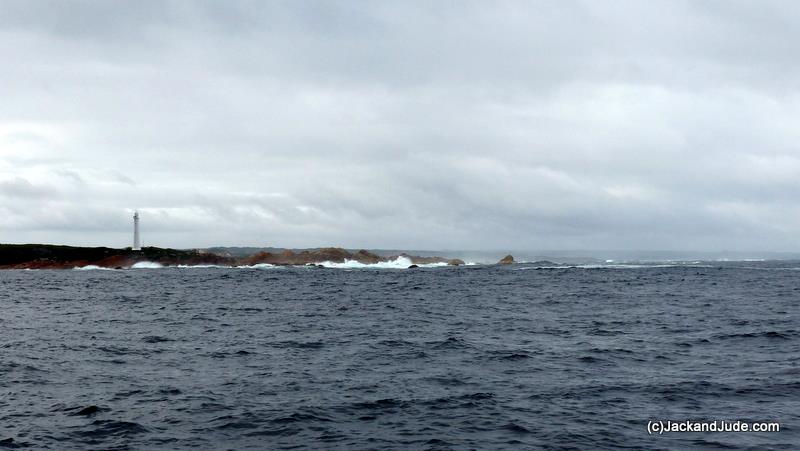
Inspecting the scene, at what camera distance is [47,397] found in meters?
18.5

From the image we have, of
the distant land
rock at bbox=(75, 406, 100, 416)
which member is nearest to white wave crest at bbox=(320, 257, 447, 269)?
the distant land

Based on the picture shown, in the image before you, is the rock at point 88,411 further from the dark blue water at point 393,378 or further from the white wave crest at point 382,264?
the white wave crest at point 382,264

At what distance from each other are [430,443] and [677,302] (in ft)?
130

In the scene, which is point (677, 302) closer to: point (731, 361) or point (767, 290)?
point (767, 290)

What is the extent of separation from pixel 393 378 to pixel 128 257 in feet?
398

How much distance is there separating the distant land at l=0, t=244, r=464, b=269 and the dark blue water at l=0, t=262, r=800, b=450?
91403mm

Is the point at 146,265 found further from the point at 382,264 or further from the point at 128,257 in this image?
the point at 382,264

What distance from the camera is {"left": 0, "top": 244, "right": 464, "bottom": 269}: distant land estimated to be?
124 metres

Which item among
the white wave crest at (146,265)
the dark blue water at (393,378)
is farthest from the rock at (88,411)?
the white wave crest at (146,265)

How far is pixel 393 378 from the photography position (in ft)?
68.6

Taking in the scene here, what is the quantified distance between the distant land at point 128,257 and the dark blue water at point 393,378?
91.4 meters

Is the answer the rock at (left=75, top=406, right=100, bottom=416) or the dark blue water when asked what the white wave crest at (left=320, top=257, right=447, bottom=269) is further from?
the rock at (left=75, top=406, right=100, bottom=416)

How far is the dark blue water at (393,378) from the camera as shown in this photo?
49.0ft

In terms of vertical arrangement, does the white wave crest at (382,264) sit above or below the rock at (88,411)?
above
